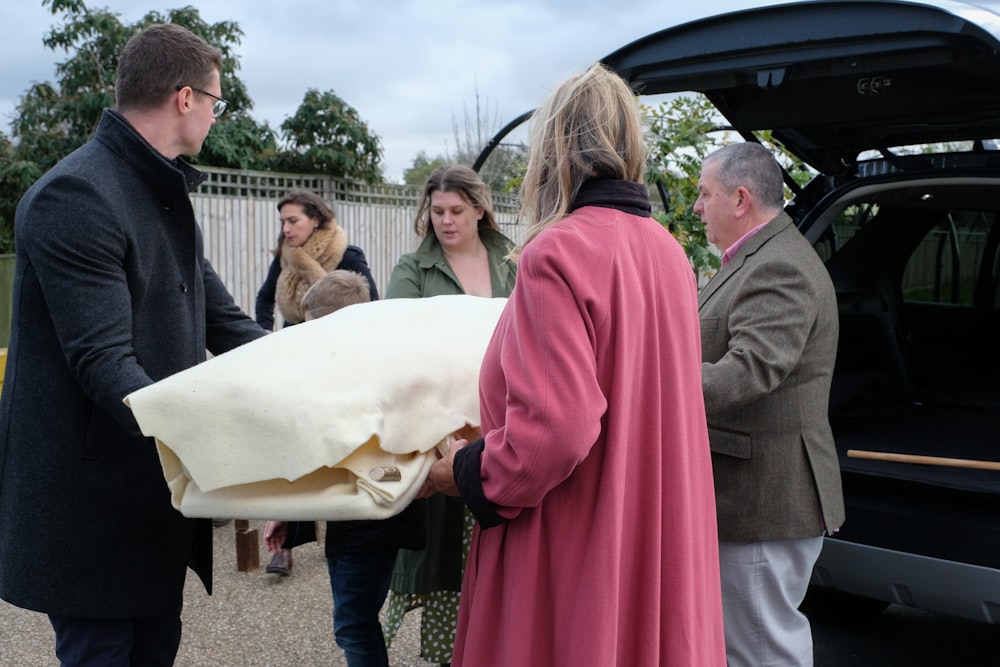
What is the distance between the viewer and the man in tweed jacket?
9.25ft

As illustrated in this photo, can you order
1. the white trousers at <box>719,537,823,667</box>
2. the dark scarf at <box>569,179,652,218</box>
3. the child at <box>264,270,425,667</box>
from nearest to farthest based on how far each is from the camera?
1. the dark scarf at <box>569,179,652,218</box>
2. the child at <box>264,270,425,667</box>
3. the white trousers at <box>719,537,823,667</box>

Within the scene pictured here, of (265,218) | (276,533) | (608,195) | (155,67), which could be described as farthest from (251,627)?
(265,218)

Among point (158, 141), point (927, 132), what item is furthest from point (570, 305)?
point (927, 132)

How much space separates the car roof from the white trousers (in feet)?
5.07

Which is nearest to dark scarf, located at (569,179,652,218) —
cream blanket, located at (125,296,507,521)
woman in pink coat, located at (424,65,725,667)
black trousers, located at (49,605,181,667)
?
woman in pink coat, located at (424,65,725,667)

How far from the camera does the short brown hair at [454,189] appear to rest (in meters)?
3.82

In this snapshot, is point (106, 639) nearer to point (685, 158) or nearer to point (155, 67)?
point (155, 67)

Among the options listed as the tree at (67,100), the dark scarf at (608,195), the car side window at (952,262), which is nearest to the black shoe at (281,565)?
the dark scarf at (608,195)

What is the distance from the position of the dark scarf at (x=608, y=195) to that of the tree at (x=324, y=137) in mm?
12580

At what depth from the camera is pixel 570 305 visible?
5.93ft

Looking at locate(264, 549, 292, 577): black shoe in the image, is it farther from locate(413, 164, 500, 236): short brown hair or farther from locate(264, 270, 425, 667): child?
locate(413, 164, 500, 236): short brown hair

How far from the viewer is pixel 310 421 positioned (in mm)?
1852

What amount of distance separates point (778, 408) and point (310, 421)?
1609 millimetres

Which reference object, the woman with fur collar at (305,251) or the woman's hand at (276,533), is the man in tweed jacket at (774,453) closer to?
the woman's hand at (276,533)
